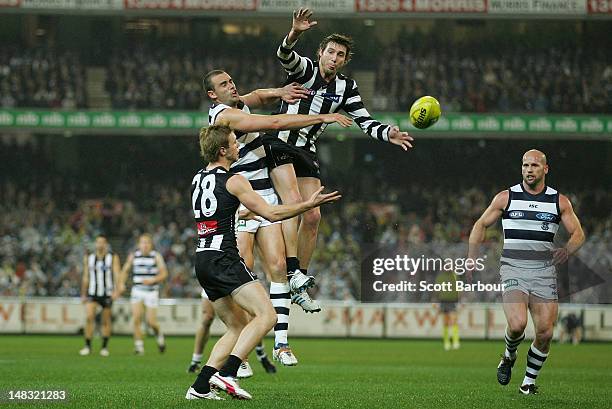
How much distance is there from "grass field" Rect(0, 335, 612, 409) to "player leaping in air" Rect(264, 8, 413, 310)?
1469 millimetres

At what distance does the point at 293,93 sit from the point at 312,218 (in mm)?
1607

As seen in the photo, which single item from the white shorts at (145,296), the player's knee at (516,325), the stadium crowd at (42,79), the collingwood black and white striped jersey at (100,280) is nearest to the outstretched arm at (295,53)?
the player's knee at (516,325)

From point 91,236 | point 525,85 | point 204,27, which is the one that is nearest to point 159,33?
point 204,27

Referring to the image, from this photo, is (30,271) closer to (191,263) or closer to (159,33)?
(191,263)

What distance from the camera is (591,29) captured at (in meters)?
30.7

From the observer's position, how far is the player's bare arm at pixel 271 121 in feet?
28.8

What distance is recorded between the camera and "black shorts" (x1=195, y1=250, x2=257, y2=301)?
8.43m

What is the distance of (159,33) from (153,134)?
10.4ft

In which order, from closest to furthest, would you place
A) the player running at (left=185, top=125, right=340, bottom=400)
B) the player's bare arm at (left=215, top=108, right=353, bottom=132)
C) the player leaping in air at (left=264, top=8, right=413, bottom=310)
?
the player running at (left=185, top=125, right=340, bottom=400), the player's bare arm at (left=215, top=108, right=353, bottom=132), the player leaping in air at (left=264, top=8, right=413, bottom=310)

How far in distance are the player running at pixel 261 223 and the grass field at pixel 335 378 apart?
76cm

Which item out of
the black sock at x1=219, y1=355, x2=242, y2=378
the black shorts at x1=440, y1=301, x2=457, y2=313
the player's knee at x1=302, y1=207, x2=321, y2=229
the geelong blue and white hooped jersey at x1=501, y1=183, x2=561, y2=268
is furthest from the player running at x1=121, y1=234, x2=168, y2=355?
the black sock at x1=219, y1=355, x2=242, y2=378

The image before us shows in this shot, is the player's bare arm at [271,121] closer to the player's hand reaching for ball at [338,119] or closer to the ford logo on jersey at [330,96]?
the player's hand reaching for ball at [338,119]

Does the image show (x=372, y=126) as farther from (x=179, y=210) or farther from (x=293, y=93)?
(x=179, y=210)

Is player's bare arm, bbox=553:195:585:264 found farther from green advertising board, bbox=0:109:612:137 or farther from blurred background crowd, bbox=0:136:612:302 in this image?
green advertising board, bbox=0:109:612:137
